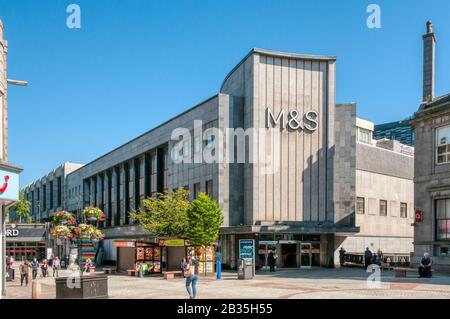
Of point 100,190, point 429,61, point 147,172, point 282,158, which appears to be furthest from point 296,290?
point 100,190

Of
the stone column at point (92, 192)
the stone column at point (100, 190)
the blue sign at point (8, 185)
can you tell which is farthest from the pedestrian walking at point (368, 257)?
the stone column at point (92, 192)

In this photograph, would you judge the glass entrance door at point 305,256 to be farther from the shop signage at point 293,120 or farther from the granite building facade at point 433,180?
the shop signage at point 293,120

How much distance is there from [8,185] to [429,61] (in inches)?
1277

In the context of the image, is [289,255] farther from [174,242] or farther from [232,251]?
[174,242]

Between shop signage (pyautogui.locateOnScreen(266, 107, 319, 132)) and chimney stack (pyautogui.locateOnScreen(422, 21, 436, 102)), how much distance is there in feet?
29.1

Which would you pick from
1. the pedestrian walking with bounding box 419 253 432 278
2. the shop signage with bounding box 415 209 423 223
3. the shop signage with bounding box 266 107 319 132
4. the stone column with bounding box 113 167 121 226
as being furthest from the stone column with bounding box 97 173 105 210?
the pedestrian walking with bounding box 419 253 432 278

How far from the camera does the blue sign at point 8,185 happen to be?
21703 millimetres

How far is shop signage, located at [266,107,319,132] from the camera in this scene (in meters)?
45.5

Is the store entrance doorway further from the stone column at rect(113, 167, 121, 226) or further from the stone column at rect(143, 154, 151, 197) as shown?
the stone column at rect(113, 167, 121, 226)

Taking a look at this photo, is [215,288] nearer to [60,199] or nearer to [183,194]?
[183,194]

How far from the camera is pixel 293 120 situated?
150 ft

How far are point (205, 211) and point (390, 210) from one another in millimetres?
25943

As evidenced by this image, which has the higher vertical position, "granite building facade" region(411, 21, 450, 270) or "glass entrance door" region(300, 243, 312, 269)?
"granite building facade" region(411, 21, 450, 270)
